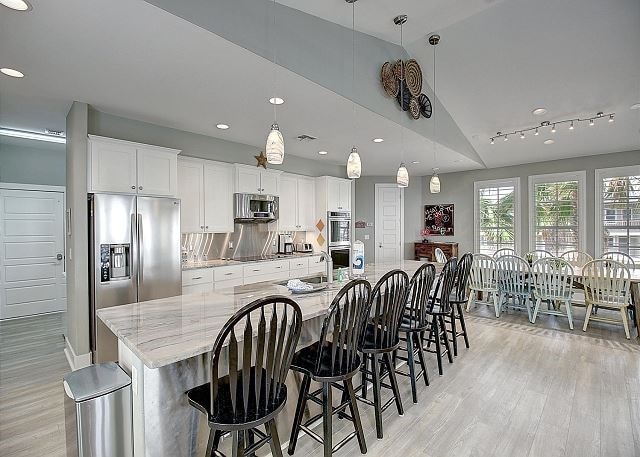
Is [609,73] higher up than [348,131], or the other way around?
[609,73]

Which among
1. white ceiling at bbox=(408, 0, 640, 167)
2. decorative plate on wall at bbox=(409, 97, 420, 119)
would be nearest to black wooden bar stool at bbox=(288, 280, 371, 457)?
decorative plate on wall at bbox=(409, 97, 420, 119)

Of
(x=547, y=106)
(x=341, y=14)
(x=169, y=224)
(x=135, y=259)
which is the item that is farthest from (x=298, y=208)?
(x=547, y=106)

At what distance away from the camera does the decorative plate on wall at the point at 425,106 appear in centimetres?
438

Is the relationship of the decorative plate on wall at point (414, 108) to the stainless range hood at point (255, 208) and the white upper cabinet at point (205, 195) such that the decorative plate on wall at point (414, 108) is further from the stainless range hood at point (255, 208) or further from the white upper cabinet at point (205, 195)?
the white upper cabinet at point (205, 195)

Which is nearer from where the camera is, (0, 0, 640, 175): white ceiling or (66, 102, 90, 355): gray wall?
(0, 0, 640, 175): white ceiling

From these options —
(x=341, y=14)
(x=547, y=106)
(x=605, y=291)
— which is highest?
(x=341, y=14)

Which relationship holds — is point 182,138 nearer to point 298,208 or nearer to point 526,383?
point 298,208

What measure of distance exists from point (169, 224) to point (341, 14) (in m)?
2.80

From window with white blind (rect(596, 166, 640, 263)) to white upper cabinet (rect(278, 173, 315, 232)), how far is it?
517 centimetres

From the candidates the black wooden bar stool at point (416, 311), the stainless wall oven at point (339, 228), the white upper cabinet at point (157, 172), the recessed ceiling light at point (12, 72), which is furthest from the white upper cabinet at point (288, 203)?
the recessed ceiling light at point (12, 72)

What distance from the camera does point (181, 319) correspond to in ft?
6.15

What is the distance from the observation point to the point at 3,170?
5.07m

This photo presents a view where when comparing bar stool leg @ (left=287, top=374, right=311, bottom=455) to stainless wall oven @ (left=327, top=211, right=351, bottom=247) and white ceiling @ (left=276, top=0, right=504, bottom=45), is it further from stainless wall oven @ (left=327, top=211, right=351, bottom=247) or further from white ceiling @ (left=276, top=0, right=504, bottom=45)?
stainless wall oven @ (left=327, top=211, right=351, bottom=247)

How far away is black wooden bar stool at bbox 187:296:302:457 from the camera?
138cm
